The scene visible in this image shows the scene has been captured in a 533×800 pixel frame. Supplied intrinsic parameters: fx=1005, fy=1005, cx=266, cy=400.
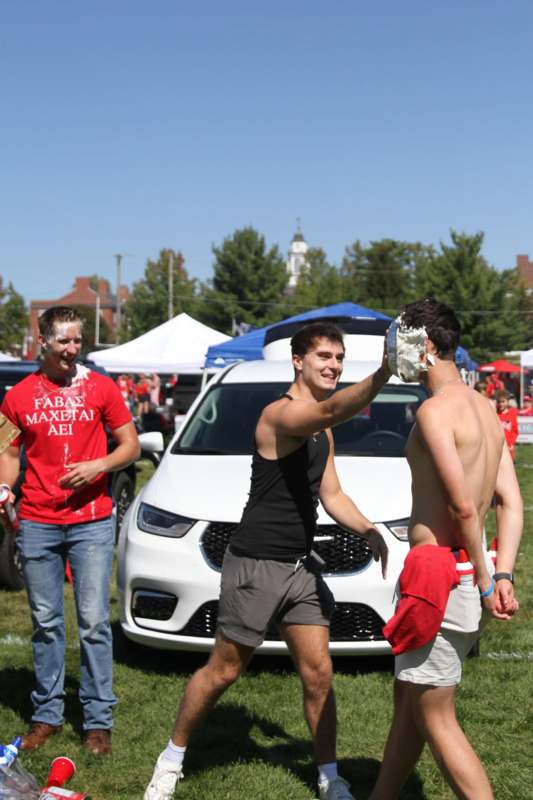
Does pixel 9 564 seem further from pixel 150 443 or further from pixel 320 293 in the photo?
pixel 320 293

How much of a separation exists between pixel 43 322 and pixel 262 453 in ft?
4.13

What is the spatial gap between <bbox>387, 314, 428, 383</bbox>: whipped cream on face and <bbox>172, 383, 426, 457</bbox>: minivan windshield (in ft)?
10.7

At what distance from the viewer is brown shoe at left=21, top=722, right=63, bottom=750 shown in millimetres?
4434

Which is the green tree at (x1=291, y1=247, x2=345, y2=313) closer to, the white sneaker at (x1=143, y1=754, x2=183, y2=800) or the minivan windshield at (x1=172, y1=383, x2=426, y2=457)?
the minivan windshield at (x1=172, y1=383, x2=426, y2=457)

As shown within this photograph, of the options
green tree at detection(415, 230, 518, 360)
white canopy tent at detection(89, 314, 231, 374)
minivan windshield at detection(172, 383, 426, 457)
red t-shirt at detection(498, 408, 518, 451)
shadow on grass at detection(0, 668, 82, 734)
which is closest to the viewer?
shadow on grass at detection(0, 668, 82, 734)

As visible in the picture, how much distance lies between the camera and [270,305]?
7731cm

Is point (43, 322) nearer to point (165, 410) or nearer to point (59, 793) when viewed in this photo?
point (59, 793)

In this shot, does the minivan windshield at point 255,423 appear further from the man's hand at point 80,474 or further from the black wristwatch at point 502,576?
the black wristwatch at point 502,576

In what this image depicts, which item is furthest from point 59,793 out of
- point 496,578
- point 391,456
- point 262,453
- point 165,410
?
point 165,410

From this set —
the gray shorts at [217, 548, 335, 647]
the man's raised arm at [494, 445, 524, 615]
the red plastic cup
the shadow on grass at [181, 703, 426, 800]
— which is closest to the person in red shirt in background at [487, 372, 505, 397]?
the shadow on grass at [181, 703, 426, 800]

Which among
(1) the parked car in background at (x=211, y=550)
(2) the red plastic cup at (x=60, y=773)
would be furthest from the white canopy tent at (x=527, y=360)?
(2) the red plastic cup at (x=60, y=773)

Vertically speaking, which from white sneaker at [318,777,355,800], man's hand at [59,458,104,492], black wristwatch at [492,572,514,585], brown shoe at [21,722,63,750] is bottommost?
brown shoe at [21,722,63,750]

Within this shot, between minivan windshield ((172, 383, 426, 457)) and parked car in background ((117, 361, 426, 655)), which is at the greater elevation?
minivan windshield ((172, 383, 426, 457))

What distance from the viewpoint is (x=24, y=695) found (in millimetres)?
5293
